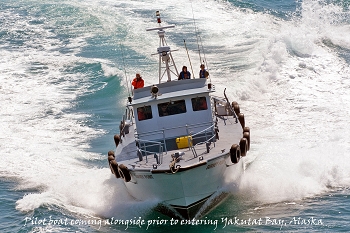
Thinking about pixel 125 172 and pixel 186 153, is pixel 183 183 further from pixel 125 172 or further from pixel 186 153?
pixel 125 172

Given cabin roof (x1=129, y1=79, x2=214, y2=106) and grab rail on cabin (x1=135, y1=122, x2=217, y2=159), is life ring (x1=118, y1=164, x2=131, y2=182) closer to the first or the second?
grab rail on cabin (x1=135, y1=122, x2=217, y2=159)

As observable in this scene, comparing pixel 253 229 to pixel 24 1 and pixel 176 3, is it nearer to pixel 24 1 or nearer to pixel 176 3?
pixel 176 3

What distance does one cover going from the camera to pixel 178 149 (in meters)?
18.8

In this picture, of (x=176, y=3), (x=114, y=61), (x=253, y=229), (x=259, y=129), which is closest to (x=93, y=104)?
(x=114, y=61)

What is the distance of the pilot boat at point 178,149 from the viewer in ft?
56.4

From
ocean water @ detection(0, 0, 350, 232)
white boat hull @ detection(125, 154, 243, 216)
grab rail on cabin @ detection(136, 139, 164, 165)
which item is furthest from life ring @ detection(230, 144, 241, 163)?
grab rail on cabin @ detection(136, 139, 164, 165)

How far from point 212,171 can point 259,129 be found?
329 inches

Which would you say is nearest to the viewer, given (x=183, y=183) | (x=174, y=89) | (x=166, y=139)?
(x=183, y=183)

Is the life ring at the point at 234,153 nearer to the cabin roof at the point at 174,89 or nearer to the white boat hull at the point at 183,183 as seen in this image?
the white boat hull at the point at 183,183

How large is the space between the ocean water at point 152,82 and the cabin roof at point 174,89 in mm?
3023

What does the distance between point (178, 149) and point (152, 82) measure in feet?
41.8

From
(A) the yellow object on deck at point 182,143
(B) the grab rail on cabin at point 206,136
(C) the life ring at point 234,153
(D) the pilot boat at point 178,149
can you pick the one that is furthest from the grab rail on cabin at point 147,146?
(C) the life ring at point 234,153

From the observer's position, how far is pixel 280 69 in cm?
3200

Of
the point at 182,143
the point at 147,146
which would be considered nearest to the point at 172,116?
the point at 182,143
